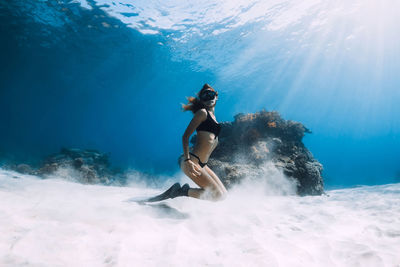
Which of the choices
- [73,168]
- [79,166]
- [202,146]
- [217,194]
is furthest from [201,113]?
[79,166]

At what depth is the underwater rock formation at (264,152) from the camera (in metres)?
6.52

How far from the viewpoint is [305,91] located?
55125 millimetres

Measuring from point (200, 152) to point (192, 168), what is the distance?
1.53 ft

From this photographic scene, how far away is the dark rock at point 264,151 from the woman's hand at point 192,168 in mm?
2776

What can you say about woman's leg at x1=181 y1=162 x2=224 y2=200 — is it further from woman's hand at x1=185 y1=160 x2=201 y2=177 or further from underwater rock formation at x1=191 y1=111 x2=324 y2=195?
underwater rock formation at x1=191 y1=111 x2=324 y2=195

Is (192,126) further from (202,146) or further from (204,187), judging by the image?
(204,187)

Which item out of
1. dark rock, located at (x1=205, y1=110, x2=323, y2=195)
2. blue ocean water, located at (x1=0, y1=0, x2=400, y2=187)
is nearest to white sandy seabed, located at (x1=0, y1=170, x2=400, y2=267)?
dark rock, located at (x1=205, y1=110, x2=323, y2=195)

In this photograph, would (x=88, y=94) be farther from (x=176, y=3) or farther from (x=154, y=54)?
(x=176, y=3)

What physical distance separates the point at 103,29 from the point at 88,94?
136ft

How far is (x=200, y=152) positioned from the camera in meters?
3.76

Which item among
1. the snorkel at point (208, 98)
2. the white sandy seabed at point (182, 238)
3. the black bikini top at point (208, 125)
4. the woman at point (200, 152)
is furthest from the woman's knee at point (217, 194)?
the snorkel at point (208, 98)

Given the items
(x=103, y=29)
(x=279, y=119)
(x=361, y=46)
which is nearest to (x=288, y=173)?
(x=279, y=119)

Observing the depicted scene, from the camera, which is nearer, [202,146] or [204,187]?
[204,187]

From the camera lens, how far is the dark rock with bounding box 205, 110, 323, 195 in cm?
653
